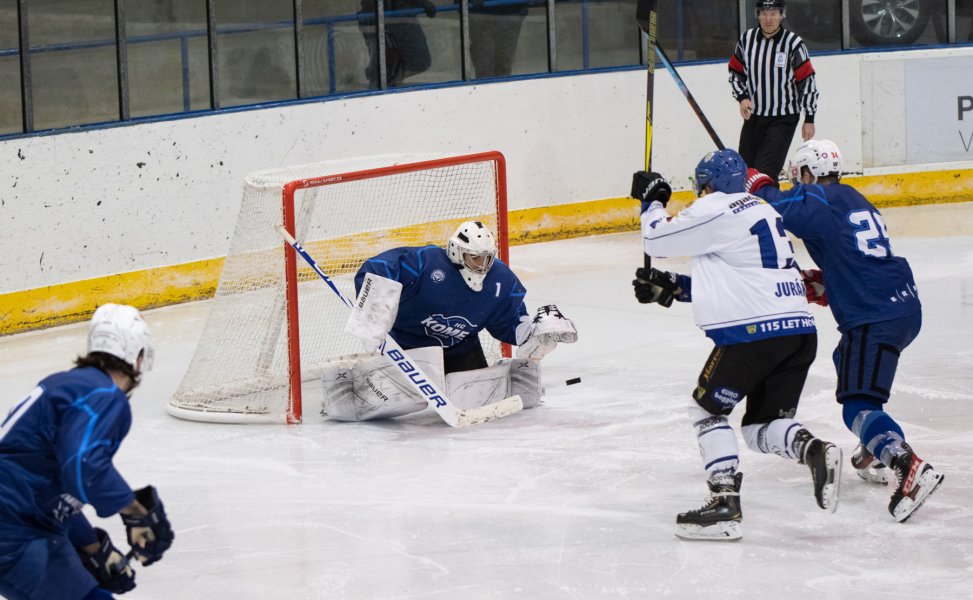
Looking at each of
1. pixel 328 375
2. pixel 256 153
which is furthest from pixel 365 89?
pixel 328 375

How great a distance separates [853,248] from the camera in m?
4.32

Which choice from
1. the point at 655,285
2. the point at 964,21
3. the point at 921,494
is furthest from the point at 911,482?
the point at 964,21

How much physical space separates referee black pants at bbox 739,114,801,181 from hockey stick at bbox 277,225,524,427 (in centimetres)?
286

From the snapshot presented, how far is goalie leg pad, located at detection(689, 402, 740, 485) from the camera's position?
414cm

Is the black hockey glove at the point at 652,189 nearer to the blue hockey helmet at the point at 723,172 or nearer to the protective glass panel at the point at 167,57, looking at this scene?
the blue hockey helmet at the point at 723,172

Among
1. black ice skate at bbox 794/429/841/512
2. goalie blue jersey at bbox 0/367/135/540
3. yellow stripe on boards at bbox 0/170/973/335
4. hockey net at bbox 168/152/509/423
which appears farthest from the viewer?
yellow stripe on boards at bbox 0/170/973/335

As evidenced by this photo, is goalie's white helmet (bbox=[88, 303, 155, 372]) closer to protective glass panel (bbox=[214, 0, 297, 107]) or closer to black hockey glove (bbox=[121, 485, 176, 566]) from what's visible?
black hockey glove (bbox=[121, 485, 176, 566])

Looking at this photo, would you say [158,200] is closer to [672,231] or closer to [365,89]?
[365,89]

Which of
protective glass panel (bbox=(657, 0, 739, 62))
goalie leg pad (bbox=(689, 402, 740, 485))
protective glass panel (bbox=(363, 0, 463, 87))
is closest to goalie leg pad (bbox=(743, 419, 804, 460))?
goalie leg pad (bbox=(689, 402, 740, 485))

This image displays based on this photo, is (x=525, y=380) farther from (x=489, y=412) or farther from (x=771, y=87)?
(x=771, y=87)

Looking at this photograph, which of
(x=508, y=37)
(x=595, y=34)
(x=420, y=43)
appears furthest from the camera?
(x=595, y=34)

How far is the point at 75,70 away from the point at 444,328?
3.07m

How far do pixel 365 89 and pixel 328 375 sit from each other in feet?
11.5

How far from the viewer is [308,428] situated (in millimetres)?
5453
